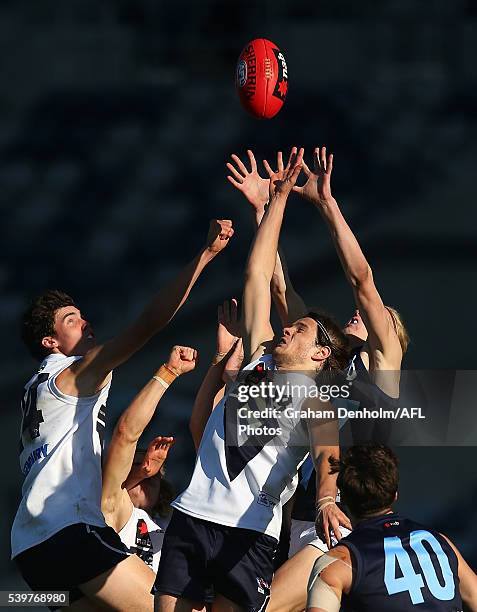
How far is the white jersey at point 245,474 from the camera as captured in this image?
14.6 ft

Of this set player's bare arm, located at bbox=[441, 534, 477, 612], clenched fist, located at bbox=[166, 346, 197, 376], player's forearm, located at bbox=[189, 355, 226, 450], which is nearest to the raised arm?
clenched fist, located at bbox=[166, 346, 197, 376]

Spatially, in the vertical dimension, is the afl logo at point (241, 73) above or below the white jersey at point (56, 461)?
above

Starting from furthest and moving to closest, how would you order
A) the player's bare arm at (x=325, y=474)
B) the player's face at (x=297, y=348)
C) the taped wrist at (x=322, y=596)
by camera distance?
the player's face at (x=297, y=348)
the player's bare arm at (x=325, y=474)
the taped wrist at (x=322, y=596)

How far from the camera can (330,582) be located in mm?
3725

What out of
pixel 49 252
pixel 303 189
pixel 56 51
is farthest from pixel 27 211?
pixel 303 189

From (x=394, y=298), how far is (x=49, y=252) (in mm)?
2188

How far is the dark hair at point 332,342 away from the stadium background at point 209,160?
2737mm

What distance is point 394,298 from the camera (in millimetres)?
7609

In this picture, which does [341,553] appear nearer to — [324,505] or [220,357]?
[324,505]

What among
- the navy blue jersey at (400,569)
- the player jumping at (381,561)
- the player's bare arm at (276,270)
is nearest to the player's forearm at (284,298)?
the player's bare arm at (276,270)

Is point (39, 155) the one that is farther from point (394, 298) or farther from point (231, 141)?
point (394, 298)

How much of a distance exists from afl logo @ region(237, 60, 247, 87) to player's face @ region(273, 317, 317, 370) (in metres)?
1.49

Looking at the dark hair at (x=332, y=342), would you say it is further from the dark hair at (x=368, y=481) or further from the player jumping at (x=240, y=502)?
the dark hair at (x=368, y=481)

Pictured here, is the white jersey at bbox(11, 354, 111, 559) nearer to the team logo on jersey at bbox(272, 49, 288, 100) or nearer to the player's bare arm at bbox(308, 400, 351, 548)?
the player's bare arm at bbox(308, 400, 351, 548)
